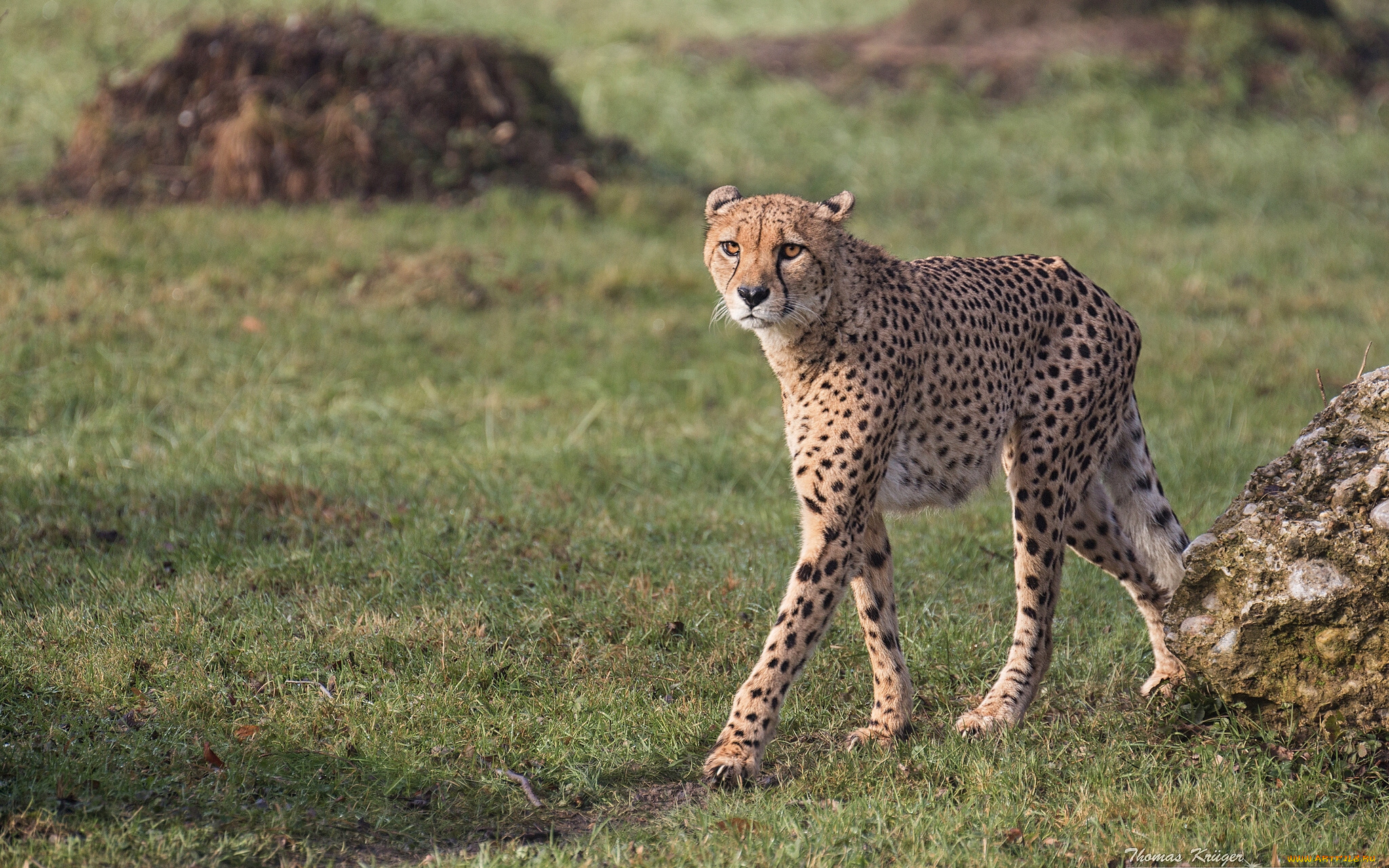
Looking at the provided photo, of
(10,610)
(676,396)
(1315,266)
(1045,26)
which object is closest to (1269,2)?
(1045,26)

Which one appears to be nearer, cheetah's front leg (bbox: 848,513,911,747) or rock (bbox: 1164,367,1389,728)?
rock (bbox: 1164,367,1389,728)

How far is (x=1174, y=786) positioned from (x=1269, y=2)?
16.3 m

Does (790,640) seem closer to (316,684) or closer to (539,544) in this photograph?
(316,684)

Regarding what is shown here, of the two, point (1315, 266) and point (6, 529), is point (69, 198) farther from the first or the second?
point (1315, 266)

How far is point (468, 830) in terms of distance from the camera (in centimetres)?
427

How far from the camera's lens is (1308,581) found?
440 cm

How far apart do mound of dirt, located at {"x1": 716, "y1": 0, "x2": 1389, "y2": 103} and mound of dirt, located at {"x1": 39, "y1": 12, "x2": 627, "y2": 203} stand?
17.9 ft

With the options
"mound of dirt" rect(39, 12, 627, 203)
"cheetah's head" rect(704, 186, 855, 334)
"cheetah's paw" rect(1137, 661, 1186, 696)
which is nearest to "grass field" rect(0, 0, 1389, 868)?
"cheetah's paw" rect(1137, 661, 1186, 696)

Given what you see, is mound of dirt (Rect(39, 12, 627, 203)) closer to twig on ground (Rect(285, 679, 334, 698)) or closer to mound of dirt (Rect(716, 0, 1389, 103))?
mound of dirt (Rect(716, 0, 1389, 103))

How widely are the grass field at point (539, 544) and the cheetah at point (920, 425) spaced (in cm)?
31

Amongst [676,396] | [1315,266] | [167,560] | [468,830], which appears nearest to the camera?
[468,830]

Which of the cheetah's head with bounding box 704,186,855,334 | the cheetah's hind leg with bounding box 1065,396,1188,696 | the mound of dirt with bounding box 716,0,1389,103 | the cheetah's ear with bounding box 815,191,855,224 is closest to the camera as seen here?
the cheetah's head with bounding box 704,186,855,334

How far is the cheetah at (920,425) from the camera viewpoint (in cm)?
456

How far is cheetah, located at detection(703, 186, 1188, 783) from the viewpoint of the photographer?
15.0 ft
